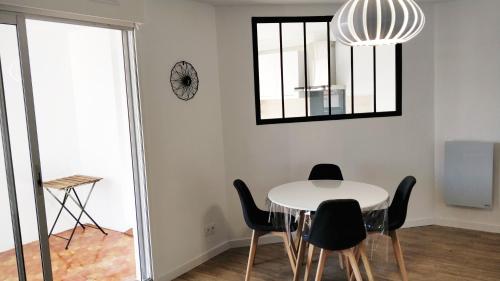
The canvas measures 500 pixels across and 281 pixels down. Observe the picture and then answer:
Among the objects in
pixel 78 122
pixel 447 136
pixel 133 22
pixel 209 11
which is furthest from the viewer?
pixel 78 122

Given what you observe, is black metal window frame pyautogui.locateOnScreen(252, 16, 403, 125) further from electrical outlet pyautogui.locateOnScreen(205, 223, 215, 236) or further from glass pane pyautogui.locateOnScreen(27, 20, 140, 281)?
glass pane pyautogui.locateOnScreen(27, 20, 140, 281)

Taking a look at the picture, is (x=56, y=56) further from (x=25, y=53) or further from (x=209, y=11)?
(x=25, y=53)

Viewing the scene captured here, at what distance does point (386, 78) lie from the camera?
4.57m

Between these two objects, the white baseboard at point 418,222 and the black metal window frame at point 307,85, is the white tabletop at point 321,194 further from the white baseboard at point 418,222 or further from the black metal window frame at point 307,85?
the white baseboard at point 418,222

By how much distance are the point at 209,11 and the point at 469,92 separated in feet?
9.82

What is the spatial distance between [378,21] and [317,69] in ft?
7.19

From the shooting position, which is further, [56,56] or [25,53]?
[56,56]

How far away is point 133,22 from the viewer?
3086 millimetres

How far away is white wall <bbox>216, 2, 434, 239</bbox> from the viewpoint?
4.13 meters

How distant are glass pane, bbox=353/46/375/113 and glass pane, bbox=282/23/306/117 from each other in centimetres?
66

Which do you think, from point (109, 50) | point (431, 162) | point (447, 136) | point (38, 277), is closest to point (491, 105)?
point (447, 136)

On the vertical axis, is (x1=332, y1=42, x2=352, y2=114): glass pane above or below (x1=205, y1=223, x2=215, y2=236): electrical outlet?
above

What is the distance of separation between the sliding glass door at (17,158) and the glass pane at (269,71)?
236 cm

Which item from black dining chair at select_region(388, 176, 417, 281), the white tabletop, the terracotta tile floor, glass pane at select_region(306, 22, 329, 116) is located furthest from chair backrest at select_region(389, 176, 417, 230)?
the terracotta tile floor
